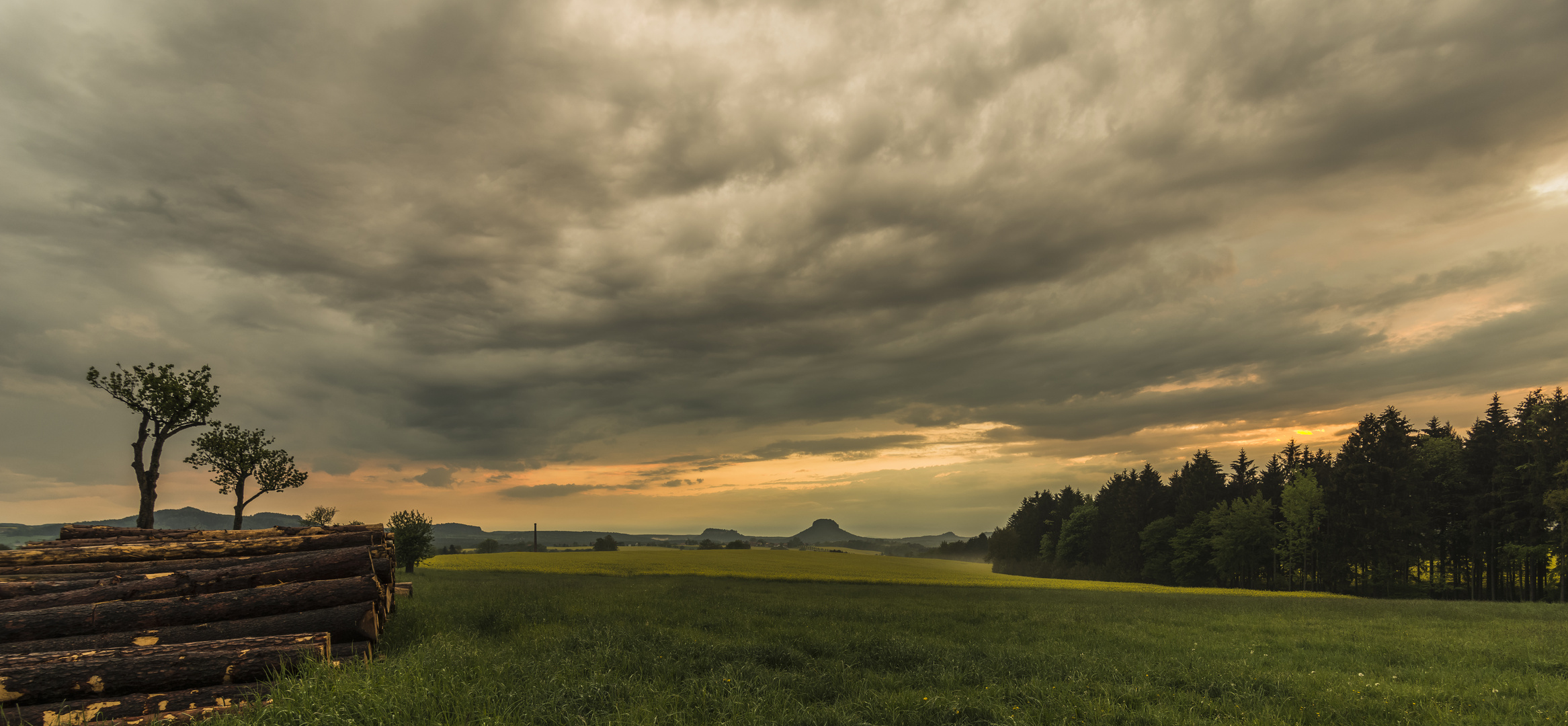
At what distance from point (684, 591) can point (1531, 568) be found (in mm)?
76321

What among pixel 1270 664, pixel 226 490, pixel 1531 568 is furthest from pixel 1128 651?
pixel 1531 568

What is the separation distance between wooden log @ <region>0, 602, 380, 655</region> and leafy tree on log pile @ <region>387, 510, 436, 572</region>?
4289 centimetres

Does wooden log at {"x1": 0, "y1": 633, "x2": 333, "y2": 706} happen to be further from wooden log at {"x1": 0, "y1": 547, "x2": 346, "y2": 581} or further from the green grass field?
wooden log at {"x1": 0, "y1": 547, "x2": 346, "y2": 581}

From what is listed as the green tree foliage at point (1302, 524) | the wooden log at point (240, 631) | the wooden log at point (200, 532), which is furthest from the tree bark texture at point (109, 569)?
the green tree foliage at point (1302, 524)

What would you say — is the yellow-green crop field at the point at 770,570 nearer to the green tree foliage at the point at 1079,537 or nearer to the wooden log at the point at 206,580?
the green tree foliage at the point at 1079,537

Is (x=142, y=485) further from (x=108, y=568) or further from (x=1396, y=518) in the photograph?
(x=1396, y=518)

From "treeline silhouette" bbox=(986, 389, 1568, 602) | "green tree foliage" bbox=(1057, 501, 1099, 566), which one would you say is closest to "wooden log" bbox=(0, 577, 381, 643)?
"treeline silhouette" bbox=(986, 389, 1568, 602)

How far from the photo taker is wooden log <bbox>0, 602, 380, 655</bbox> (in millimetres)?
9633

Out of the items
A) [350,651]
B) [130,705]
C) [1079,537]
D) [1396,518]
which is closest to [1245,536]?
[1396,518]

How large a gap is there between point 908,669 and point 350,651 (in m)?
10.2

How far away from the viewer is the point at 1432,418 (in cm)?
6644

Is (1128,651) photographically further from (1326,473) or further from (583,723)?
(1326,473)

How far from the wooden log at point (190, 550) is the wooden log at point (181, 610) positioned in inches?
89.5

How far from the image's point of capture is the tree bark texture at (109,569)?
11984 millimetres
